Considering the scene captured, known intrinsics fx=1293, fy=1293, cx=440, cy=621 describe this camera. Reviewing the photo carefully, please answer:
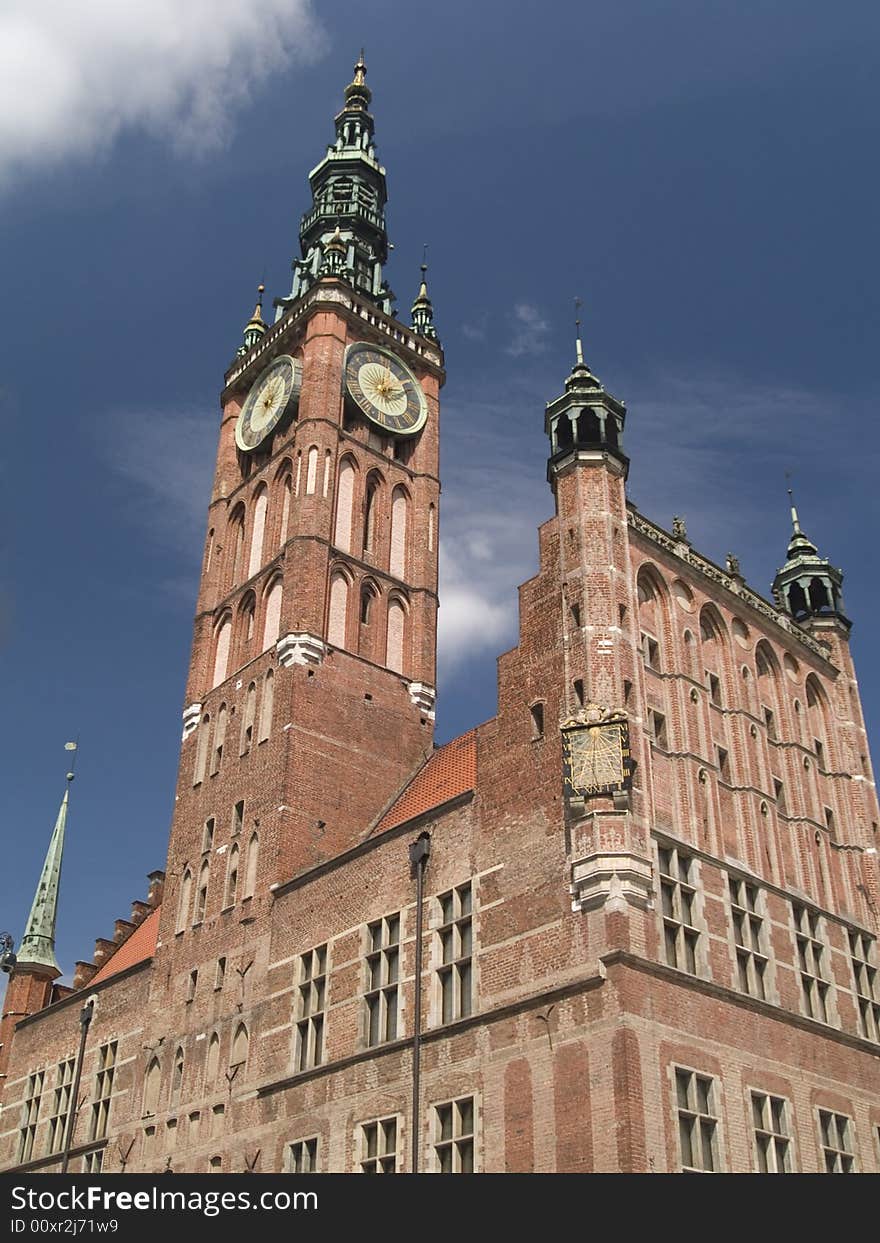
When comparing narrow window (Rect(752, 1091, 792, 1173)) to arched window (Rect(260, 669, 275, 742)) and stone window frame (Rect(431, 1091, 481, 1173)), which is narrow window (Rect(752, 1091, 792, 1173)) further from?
arched window (Rect(260, 669, 275, 742))

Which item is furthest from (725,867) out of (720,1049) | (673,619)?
(673,619)

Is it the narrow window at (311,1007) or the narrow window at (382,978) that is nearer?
the narrow window at (382,978)

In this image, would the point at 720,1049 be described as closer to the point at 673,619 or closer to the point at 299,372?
the point at 673,619

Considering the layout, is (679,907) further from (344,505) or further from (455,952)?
(344,505)

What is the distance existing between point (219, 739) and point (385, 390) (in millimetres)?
14139

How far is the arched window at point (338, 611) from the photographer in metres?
39.2

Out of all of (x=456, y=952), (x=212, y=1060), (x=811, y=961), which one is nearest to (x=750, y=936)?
(x=811, y=961)

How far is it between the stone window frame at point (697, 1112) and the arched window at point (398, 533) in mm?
21635

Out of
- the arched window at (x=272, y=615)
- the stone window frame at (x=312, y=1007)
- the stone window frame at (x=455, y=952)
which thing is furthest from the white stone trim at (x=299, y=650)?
the stone window frame at (x=455, y=952)

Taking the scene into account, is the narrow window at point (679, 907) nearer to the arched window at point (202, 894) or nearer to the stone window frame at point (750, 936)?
the stone window frame at point (750, 936)

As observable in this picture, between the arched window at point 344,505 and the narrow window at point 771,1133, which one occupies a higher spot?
the arched window at point 344,505

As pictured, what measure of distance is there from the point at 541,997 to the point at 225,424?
29.5m

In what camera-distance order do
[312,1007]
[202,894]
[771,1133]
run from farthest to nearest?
[202,894]
[312,1007]
[771,1133]

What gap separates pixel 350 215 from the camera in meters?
54.1
